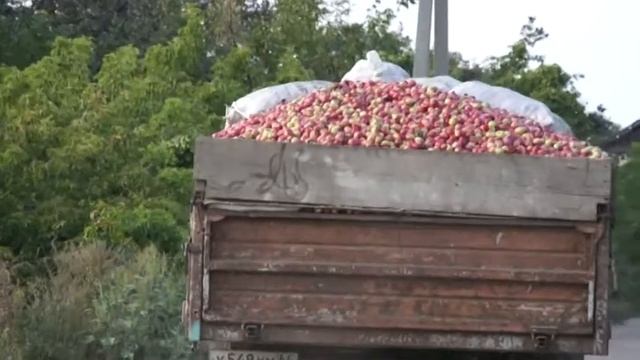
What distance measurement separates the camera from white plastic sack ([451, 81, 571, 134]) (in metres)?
9.56

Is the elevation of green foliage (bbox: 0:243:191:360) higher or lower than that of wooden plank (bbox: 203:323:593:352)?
lower

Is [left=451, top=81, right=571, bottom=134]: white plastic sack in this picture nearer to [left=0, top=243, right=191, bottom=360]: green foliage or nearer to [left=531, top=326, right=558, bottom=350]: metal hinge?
[left=531, top=326, right=558, bottom=350]: metal hinge

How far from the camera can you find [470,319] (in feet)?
25.5

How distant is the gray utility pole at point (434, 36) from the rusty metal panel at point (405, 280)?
10.5 meters

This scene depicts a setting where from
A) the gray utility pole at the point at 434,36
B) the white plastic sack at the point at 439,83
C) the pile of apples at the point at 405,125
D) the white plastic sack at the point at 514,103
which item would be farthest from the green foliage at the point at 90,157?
the pile of apples at the point at 405,125

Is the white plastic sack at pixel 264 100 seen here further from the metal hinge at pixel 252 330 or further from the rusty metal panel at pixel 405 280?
the metal hinge at pixel 252 330

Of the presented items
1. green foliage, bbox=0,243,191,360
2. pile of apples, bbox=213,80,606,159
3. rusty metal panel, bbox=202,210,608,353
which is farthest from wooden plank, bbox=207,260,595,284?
green foliage, bbox=0,243,191,360

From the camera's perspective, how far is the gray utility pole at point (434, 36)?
61.8 ft

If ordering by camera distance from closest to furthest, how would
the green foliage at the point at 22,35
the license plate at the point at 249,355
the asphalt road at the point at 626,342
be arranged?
the license plate at the point at 249,355 < the asphalt road at the point at 626,342 < the green foliage at the point at 22,35

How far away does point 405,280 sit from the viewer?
7.76 m

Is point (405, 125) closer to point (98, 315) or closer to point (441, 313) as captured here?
point (441, 313)

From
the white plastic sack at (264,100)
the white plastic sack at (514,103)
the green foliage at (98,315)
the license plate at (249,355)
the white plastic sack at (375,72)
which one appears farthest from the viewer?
the green foliage at (98,315)

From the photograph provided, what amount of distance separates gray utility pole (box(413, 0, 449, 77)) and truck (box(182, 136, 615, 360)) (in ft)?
34.1

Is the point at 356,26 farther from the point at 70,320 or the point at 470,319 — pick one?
the point at 470,319
